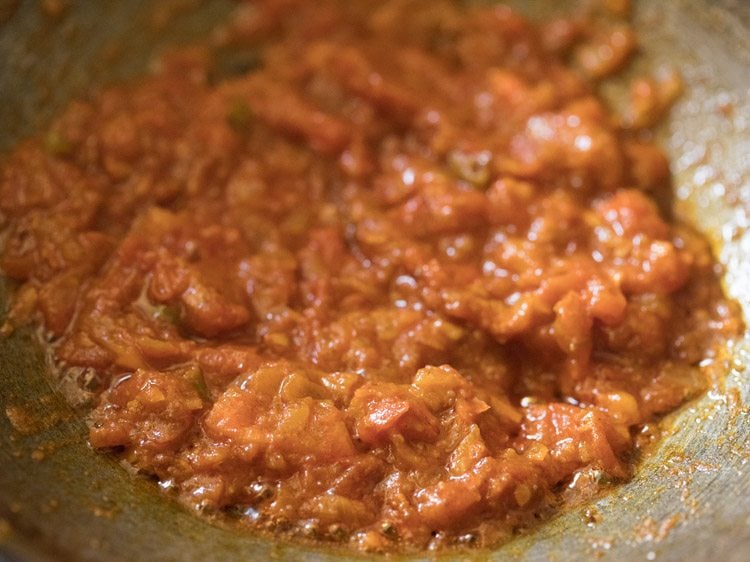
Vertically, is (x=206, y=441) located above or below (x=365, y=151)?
below

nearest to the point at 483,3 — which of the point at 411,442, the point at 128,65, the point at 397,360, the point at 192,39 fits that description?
the point at 192,39

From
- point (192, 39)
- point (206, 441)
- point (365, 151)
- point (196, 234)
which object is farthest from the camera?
point (192, 39)

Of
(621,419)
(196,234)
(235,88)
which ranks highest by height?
(235,88)

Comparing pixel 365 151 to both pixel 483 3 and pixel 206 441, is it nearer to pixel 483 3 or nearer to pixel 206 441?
pixel 483 3

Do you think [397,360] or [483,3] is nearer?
[397,360]

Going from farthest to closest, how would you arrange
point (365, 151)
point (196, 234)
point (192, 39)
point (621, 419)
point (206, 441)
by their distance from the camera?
point (192, 39)
point (365, 151)
point (196, 234)
point (621, 419)
point (206, 441)

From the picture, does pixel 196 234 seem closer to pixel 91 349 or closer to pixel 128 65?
pixel 91 349
